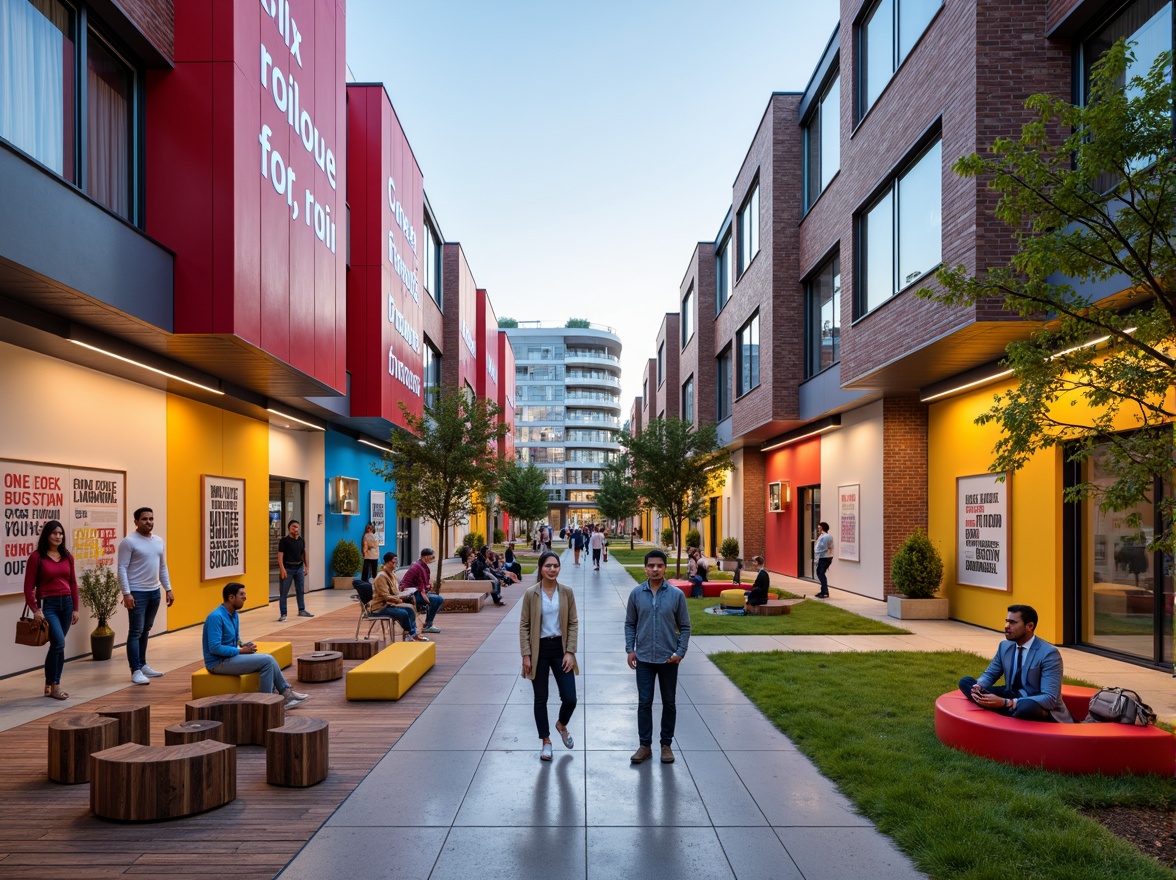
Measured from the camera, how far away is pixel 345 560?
21422mm

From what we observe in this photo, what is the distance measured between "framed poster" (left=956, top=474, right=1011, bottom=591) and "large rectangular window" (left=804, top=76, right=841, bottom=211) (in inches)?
342

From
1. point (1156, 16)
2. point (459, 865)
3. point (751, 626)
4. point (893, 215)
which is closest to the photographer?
point (459, 865)

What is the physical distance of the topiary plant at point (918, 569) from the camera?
14641 mm

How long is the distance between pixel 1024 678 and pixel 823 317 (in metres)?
15.4

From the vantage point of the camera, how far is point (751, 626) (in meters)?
13.8

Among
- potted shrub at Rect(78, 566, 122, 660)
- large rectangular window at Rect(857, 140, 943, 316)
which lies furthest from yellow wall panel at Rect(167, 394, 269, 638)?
large rectangular window at Rect(857, 140, 943, 316)

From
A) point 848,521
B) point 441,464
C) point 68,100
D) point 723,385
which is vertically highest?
point 68,100

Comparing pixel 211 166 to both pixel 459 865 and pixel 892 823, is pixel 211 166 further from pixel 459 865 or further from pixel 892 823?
pixel 892 823

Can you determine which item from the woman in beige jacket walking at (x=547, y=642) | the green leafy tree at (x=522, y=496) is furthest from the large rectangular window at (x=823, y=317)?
the green leafy tree at (x=522, y=496)

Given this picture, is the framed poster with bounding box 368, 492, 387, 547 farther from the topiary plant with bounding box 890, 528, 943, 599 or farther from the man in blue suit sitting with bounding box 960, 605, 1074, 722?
the man in blue suit sitting with bounding box 960, 605, 1074, 722

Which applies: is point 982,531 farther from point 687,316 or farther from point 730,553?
point 687,316

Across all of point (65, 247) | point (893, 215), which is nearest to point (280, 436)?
point (65, 247)

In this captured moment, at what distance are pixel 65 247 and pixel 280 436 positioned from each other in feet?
35.9

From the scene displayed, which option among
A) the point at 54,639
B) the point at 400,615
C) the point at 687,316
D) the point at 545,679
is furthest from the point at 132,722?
the point at 687,316
